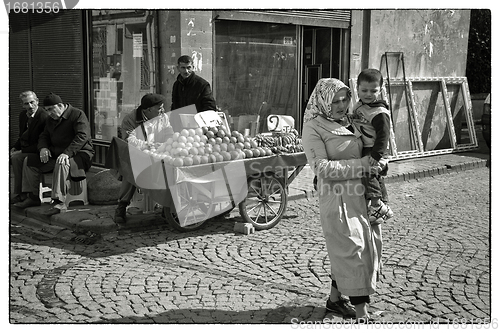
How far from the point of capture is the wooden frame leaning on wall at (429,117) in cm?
1297

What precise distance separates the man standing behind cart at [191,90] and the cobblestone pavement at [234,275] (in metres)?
1.68

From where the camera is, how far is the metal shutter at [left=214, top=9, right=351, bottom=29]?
34.1 feet

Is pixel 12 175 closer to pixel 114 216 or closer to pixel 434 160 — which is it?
pixel 114 216

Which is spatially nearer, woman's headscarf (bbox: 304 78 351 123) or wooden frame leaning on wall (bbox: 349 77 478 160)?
woman's headscarf (bbox: 304 78 351 123)

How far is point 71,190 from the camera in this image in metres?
8.05

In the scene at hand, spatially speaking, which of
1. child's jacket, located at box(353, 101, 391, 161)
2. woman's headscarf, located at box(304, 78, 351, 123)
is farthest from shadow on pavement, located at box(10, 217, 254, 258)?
child's jacket, located at box(353, 101, 391, 161)

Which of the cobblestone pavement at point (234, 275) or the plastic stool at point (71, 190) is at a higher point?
the plastic stool at point (71, 190)

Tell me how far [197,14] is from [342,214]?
652 centimetres

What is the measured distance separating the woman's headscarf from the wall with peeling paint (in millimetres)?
8630

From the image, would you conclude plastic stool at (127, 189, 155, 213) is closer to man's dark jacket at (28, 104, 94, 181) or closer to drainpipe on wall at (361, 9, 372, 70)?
man's dark jacket at (28, 104, 94, 181)

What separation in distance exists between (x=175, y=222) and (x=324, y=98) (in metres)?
3.39

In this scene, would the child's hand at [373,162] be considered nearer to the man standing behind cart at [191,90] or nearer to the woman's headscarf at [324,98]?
the woman's headscarf at [324,98]

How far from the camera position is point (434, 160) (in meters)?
12.8

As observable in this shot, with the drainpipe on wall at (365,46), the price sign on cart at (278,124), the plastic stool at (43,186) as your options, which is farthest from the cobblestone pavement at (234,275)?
the drainpipe on wall at (365,46)
